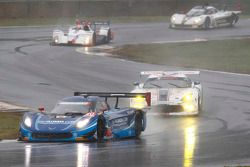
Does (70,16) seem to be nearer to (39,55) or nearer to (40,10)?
(40,10)

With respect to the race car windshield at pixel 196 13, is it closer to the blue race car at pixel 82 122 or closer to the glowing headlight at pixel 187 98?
the glowing headlight at pixel 187 98

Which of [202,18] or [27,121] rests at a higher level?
[27,121]

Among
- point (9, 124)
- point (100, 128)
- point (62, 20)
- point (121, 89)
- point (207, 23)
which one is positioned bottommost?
point (62, 20)

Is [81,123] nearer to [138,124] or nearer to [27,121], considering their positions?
[27,121]

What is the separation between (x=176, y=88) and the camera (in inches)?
923

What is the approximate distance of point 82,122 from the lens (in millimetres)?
17766

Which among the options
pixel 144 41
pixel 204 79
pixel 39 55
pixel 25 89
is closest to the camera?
pixel 25 89

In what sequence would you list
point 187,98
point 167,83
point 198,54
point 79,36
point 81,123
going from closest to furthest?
point 81,123
point 187,98
point 167,83
point 198,54
point 79,36

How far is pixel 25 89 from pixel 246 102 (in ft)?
24.6

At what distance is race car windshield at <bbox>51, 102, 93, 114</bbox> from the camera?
18469 millimetres

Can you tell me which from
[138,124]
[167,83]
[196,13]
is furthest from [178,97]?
[196,13]

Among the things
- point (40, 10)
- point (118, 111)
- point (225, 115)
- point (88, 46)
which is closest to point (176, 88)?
point (225, 115)

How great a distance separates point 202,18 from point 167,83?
28.1 meters

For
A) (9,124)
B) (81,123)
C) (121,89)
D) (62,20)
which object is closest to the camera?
(81,123)
